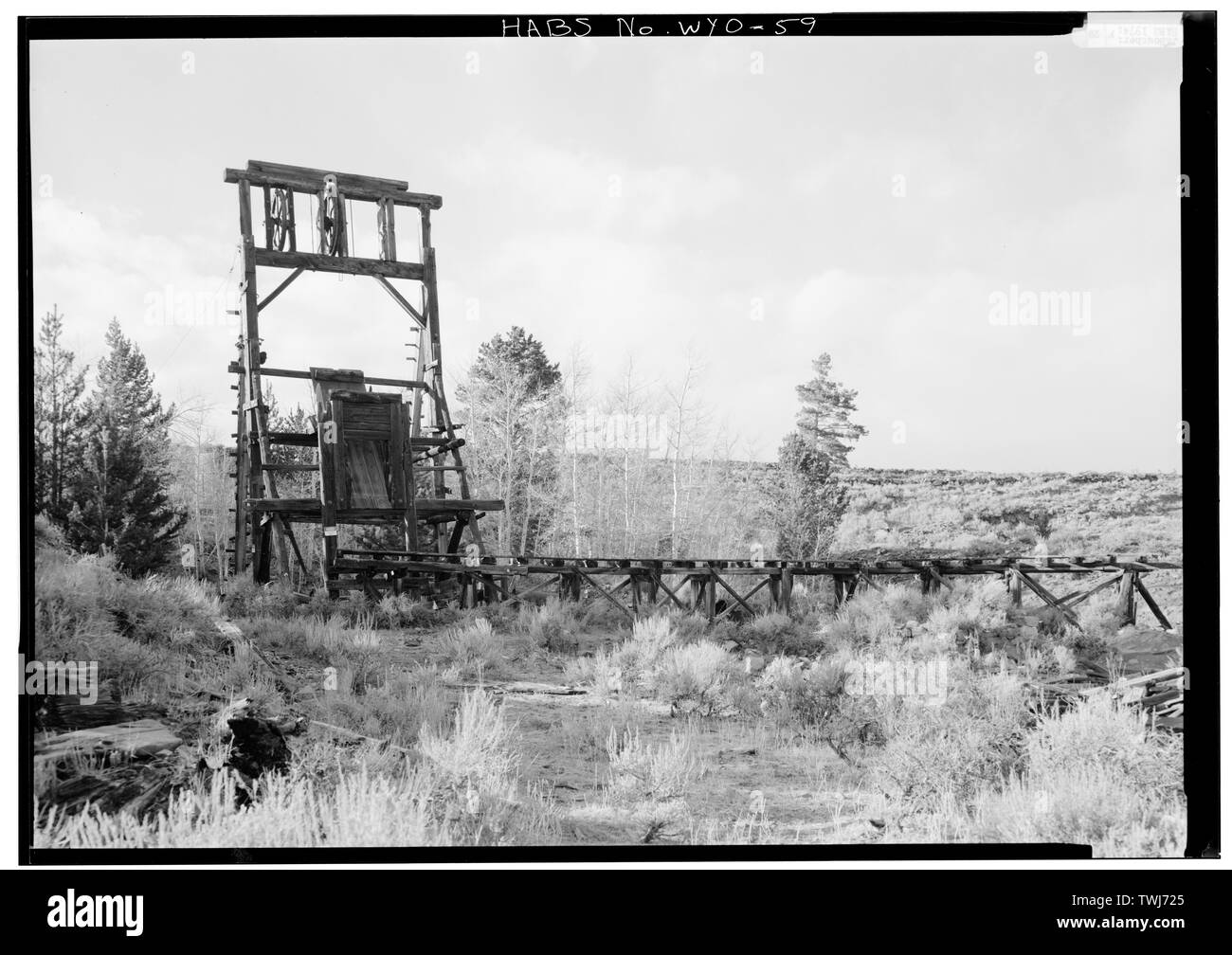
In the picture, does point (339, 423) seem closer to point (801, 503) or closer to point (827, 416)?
point (827, 416)

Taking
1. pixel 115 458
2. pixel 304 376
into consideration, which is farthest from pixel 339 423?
pixel 115 458

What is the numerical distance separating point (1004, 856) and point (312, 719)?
3660mm

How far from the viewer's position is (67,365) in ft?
14.4

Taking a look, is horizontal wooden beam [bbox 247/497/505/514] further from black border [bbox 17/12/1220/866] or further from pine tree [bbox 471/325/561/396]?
black border [bbox 17/12/1220/866]

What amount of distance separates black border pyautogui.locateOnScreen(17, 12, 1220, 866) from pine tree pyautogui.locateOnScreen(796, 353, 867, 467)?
2.10 m

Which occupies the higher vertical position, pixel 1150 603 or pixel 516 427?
pixel 516 427

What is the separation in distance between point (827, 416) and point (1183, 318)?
13.3 ft

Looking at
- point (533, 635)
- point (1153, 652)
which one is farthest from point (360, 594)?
point (1153, 652)

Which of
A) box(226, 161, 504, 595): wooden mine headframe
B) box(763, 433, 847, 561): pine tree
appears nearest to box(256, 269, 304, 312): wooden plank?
box(226, 161, 504, 595): wooden mine headframe

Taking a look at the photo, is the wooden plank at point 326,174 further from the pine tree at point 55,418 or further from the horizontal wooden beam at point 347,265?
the pine tree at point 55,418

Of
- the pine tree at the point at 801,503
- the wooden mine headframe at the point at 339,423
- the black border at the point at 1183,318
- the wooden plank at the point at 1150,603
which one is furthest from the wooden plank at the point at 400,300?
the wooden plank at the point at 1150,603

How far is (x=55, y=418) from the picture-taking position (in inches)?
169

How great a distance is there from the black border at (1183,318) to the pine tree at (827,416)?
210cm

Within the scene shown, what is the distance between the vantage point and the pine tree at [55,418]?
13.1 feet
